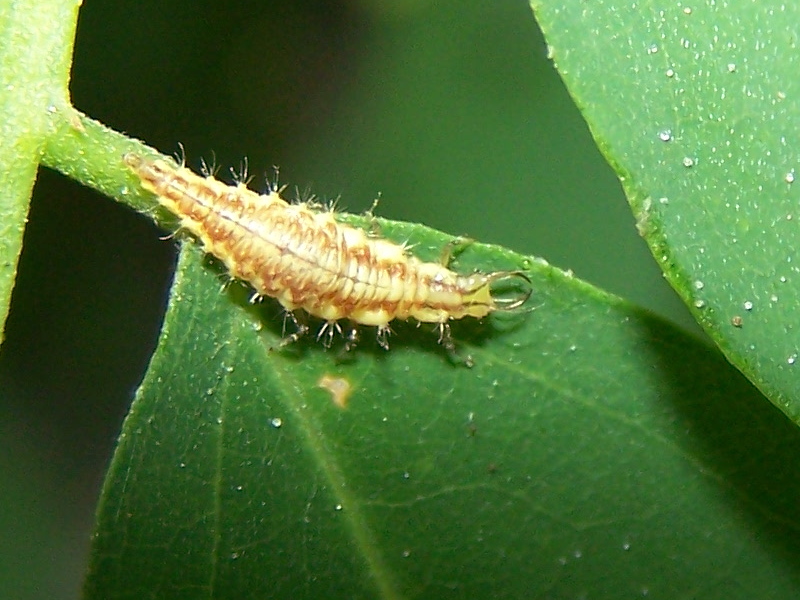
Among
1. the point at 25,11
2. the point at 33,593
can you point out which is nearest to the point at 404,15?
the point at 25,11

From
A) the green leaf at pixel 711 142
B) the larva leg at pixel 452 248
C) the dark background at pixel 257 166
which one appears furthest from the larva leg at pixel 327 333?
the dark background at pixel 257 166

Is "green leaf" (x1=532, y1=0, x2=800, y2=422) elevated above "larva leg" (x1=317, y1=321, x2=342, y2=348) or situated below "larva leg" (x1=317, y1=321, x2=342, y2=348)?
above

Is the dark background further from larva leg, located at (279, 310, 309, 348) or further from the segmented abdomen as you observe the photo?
larva leg, located at (279, 310, 309, 348)

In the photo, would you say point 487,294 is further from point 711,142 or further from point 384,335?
point 711,142

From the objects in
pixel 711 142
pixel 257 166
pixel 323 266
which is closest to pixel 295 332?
pixel 323 266

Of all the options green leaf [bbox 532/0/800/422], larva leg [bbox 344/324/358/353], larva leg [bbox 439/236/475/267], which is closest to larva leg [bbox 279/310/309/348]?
larva leg [bbox 344/324/358/353]

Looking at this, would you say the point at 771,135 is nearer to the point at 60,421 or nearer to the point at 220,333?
the point at 220,333

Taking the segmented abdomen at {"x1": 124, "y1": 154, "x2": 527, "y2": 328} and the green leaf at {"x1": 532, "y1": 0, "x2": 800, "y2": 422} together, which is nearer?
the green leaf at {"x1": 532, "y1": 0, "x2": 800, "y2": 422}
